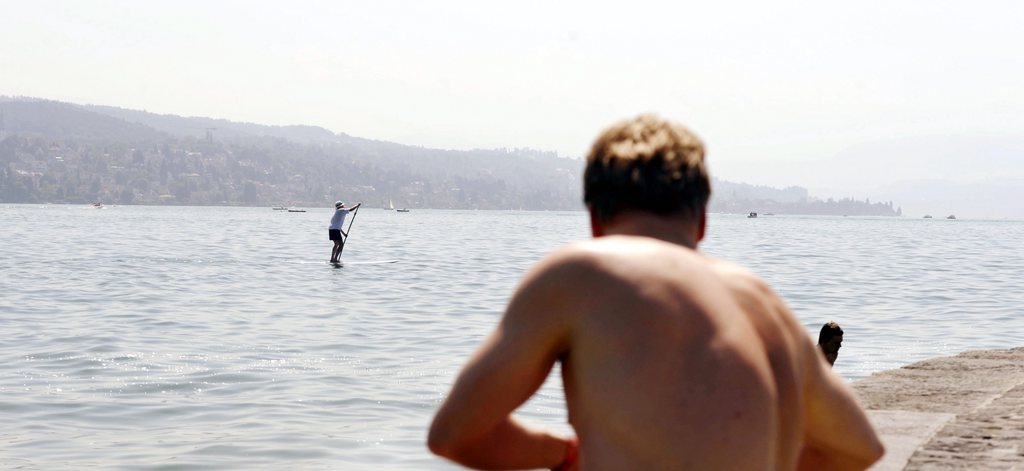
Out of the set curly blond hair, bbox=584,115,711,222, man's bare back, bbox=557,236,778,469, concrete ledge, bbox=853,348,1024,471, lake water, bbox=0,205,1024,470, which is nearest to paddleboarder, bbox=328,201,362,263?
lake water, bbox=0,205,1024,470

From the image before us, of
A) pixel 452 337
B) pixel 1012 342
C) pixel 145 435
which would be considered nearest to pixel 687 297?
pixel 145 435

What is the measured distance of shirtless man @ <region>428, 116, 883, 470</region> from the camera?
211cm

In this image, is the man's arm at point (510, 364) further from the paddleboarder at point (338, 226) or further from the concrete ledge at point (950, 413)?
the paddleboarder at point (338, 226)

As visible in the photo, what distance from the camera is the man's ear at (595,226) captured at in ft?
7.64

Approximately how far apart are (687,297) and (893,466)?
3787 millimetres

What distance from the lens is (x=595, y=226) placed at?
2.37 meters

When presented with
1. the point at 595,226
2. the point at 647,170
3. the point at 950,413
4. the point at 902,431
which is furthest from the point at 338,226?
the point at 647,170

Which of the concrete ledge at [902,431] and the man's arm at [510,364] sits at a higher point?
the man's arm at [510,364]

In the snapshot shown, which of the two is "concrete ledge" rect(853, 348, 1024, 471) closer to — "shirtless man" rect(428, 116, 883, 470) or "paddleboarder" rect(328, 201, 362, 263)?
"shirtless man" rect(428, 116, 883, 470)

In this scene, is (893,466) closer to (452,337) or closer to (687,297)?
(687,297)

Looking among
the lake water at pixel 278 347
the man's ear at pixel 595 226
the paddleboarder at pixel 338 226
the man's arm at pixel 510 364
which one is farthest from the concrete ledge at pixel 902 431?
the paddleboarder at pixel 338 226

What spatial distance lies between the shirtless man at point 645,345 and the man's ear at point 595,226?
0.13ft

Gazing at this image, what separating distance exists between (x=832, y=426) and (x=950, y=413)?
524cm

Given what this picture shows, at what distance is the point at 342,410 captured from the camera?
10875 millimetres
